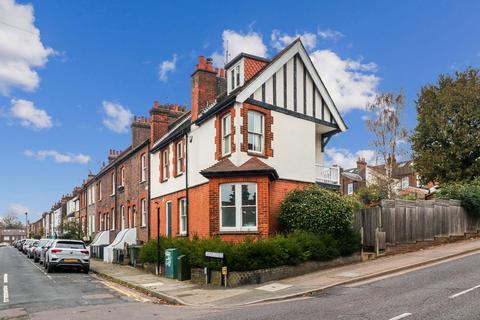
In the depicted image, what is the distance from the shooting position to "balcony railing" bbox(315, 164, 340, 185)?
901 inches

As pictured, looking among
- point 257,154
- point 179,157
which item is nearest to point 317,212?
point 257,154

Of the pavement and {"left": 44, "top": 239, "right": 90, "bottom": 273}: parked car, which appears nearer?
the pavement

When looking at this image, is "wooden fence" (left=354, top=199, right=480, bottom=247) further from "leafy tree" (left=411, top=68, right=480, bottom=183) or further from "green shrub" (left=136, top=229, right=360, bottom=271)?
"leafy tree" (left=411, top=68, right=480, bottom=183)

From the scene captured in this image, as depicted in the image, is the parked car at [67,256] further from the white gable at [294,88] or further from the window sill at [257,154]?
the white gable at [294,88]

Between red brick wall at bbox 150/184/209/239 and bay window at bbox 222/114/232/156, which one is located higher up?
bay window at bbox 222/114/232/156

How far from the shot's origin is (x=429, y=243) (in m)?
22.4

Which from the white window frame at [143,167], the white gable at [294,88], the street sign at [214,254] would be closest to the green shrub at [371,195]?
the white gable at [294,88]

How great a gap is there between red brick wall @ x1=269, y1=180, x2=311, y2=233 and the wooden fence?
308 centimetres

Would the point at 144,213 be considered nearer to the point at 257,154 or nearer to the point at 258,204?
the point at 257,154

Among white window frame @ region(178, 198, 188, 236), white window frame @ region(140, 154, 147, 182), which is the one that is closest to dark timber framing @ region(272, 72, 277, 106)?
white window frame @ region(178, 198, 188, 236)

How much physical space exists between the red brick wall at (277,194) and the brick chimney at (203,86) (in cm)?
592

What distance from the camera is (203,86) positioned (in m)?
23.9

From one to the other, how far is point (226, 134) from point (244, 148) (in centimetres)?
134

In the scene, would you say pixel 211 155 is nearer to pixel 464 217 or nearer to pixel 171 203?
pixel 171 203
